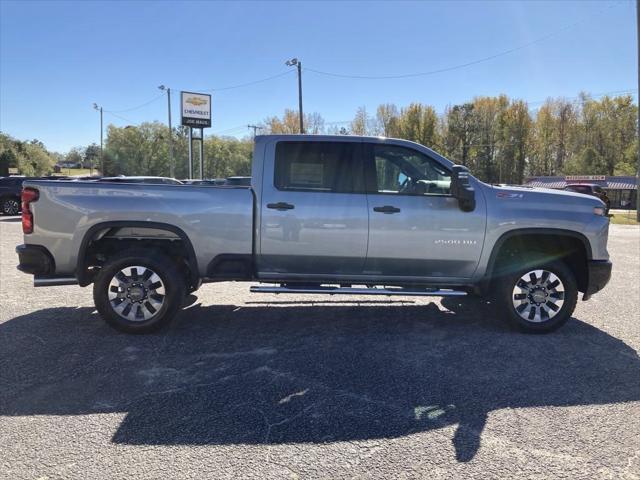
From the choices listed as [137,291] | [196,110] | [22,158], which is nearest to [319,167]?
[137,291]

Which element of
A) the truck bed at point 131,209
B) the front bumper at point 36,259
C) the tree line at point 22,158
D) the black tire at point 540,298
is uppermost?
the tree line at point 22,158

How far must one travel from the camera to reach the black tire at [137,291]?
4965mm

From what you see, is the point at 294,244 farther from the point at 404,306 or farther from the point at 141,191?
the point at 404,306

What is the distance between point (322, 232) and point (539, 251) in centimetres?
249

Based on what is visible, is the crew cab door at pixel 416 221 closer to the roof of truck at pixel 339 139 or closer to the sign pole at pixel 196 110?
the roof of truck at pixel 339 139

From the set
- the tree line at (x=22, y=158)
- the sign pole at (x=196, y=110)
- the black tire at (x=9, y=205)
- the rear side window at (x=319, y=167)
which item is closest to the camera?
the rear side window at (x=319, y=167)

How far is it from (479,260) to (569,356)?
1.26 m

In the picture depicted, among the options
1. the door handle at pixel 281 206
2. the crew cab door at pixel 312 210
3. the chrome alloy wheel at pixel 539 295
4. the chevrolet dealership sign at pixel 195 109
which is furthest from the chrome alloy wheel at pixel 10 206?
the chrome alloy wheel at pixel 539 295

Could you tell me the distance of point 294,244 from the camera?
5027 millimetres

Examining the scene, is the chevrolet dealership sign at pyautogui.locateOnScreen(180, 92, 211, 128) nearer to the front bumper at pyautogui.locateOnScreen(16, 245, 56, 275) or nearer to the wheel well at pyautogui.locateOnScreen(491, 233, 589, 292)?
the front bumper at pyautogui.locateOnScreen(16, 245, 56, 275)

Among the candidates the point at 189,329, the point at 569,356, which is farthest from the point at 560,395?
the point at 189,329

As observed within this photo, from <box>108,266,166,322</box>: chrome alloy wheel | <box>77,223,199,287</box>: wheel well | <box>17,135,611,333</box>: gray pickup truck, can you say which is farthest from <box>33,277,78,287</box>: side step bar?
<box>108,266,166,322</box>: chrome alloy wheel

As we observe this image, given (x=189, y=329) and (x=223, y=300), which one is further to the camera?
(x=223, y=300)

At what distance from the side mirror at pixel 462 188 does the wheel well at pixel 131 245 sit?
2829 millimetres
